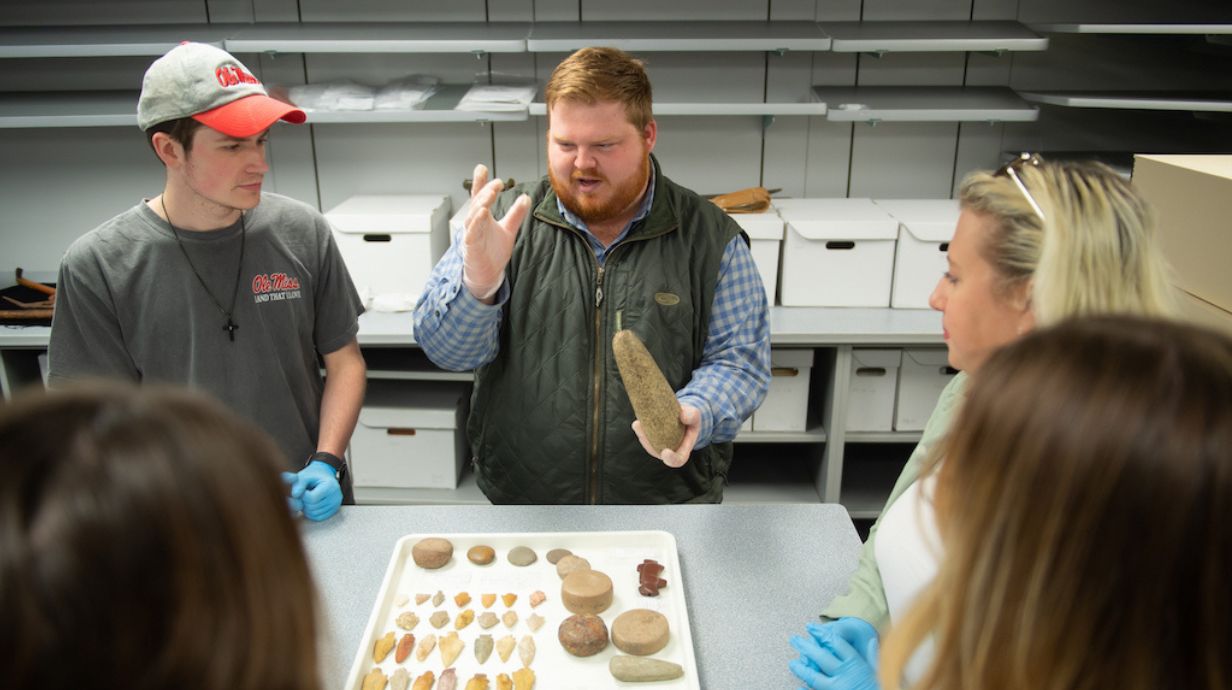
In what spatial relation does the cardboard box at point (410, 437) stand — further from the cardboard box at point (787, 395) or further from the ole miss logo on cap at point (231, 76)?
the ole miss logo on cap at point (231, 76)

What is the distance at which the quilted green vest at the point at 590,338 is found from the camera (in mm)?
1696

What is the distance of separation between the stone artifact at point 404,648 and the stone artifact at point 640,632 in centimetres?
28

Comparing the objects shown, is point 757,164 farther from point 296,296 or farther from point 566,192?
point 296,296

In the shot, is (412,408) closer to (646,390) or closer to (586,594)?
(646,390)

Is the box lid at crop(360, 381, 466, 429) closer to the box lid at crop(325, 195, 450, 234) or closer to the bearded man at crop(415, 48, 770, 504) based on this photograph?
the box lid at crop(325, 195, 450, 234)

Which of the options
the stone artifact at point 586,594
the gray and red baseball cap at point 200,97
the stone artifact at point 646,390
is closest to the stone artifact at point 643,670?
the stone artifact at point 586,594

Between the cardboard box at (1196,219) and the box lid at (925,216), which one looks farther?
the box lid at (925,216)

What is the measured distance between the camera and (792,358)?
2662 mm

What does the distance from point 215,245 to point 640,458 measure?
0.93 meters

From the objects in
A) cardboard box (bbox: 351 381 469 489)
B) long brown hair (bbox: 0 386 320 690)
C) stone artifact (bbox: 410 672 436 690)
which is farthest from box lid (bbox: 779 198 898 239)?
long brown hair (bbox: 0 386 320 690)

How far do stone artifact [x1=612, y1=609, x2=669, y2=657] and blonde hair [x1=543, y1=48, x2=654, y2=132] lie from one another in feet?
3.10

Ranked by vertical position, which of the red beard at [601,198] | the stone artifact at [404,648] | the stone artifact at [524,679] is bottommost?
the stone artifact at [524,679]

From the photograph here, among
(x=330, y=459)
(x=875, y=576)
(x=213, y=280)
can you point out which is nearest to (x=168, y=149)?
(x=213, y=280)

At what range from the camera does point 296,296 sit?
1698 millimetres
